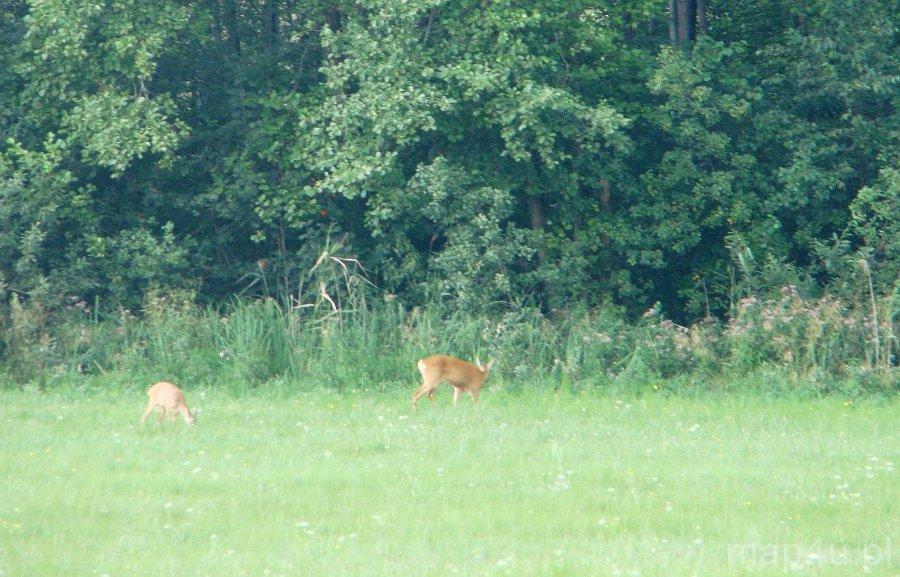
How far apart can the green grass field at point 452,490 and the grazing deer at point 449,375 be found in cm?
41

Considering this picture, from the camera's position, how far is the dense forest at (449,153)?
1581 centimetres

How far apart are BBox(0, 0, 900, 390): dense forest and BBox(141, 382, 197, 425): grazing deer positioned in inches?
194

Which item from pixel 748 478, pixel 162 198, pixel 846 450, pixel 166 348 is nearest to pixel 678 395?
pixel 846 450

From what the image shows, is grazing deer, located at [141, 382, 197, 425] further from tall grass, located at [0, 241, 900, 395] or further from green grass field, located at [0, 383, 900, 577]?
tall grass, located at [0, 241, 900, 395]

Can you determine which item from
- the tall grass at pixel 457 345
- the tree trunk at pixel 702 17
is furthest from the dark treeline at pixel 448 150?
the tall grass at pixel 457 345

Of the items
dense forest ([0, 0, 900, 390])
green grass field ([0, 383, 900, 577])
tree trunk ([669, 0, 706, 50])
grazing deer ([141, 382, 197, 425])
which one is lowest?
green grass field ([0, 383, 900, 577])

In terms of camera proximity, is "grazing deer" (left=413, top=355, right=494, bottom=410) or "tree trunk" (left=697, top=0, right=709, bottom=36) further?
"tree trunk" (left=697, top=0, right=709, bottom=36)

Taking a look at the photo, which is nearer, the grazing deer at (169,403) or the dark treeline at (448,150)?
the grazing deer at (169,403)

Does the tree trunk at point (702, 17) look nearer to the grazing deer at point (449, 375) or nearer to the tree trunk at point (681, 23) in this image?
the tree trunk at point (681, 23)

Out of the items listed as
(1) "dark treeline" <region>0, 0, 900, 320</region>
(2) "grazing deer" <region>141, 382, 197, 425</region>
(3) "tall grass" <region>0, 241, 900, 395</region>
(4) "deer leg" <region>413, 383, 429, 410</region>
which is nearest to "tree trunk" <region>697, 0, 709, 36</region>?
(1) "dark treeline" <region>0, 0, 900, 320</region>

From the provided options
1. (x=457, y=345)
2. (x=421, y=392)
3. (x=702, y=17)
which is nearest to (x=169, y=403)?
(x=421, y=392)

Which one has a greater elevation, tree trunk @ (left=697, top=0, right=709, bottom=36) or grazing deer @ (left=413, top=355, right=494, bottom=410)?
tree trunk @ (left=697, top=0, right=709, bottom=36)

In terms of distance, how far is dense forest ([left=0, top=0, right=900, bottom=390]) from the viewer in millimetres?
15812

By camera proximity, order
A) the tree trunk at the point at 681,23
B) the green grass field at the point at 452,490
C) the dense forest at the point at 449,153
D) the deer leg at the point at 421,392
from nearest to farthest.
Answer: the green grass field at the point at 452,490 → the deer leg at the point at 421,392 → the dense forest at the point at 449,153 → the tree trunk at the point at 681,23
